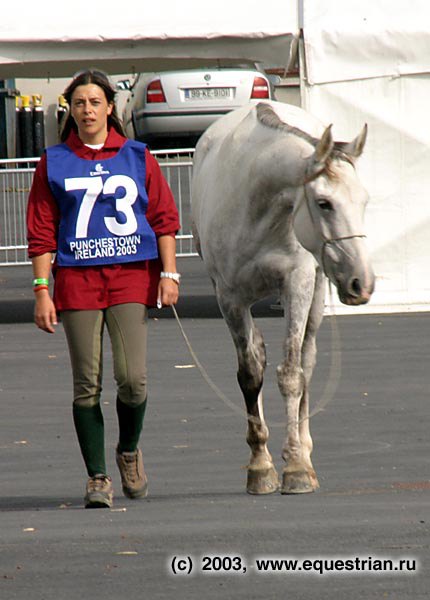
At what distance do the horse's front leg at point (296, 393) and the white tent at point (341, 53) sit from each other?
7.16m

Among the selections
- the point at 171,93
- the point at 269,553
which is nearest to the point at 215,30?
the point at 269,553

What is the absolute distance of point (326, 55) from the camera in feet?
52.6

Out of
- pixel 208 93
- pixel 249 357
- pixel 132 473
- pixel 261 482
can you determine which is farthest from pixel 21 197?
pixel 132 473

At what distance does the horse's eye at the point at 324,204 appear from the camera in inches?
319

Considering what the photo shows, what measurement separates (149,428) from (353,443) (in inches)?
55.5

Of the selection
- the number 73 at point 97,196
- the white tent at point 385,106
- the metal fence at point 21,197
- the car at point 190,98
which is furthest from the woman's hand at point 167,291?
the car at point 190,98

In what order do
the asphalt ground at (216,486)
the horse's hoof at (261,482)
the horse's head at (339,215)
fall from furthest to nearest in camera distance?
the horse's hoof at (261,482) < the horse's head at (339,215) < the asphalt ground at (216,486)

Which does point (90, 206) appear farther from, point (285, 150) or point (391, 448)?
point (391, 448)

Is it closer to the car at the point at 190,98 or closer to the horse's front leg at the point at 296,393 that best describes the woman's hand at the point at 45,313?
the horse's front leg at the point at 296,393

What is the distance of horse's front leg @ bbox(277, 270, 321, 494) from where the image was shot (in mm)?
8477

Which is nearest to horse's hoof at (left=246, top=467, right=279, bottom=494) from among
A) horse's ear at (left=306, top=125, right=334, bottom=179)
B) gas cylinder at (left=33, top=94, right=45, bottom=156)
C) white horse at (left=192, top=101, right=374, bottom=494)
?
white horse at (left=192, top=101, right=374, bottom=494)

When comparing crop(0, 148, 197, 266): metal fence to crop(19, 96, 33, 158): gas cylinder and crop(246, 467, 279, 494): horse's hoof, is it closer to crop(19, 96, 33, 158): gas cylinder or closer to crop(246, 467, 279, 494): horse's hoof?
crop(246, 467, 279, 494): horse's hoof

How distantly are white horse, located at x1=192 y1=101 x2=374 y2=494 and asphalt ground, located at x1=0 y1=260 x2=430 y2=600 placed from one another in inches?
15.2

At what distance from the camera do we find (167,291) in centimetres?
805
